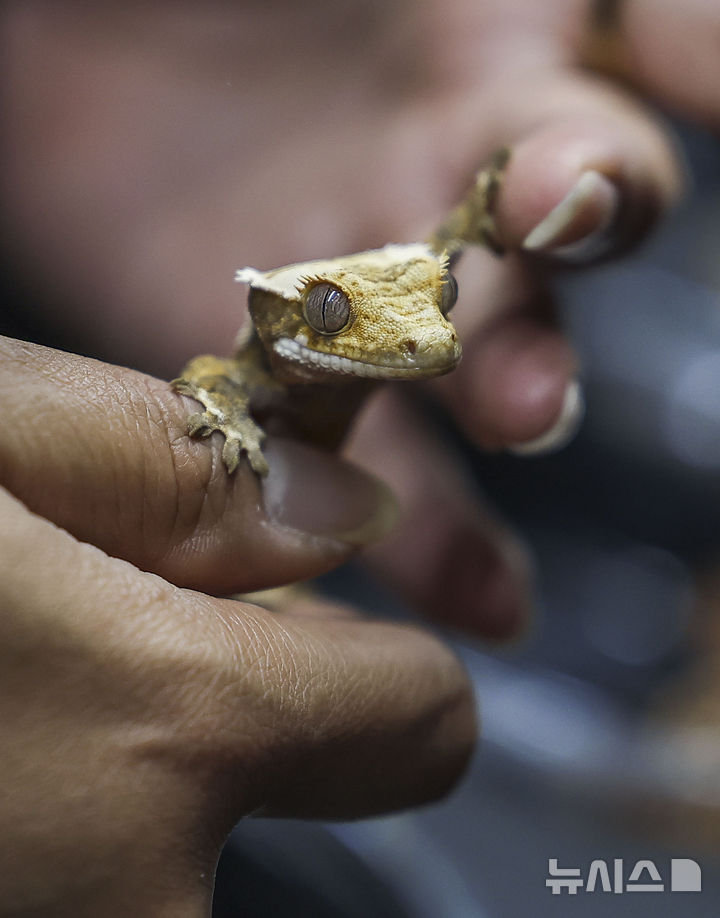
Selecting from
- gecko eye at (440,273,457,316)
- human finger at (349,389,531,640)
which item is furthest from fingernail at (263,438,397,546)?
human finger at (349,389,531,640)

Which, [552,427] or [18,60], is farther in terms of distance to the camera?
[18,60]

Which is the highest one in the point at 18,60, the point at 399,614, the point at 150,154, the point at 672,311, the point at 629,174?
the point at 18,60

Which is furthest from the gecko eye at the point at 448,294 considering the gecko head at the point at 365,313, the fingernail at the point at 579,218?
the fingernail at the point at 579,218

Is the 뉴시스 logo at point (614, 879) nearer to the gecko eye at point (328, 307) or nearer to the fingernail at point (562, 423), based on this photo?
the fingernail at point (562, 423)

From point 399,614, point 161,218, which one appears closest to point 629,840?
point 399,614

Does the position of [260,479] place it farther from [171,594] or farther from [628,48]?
[628,48]
